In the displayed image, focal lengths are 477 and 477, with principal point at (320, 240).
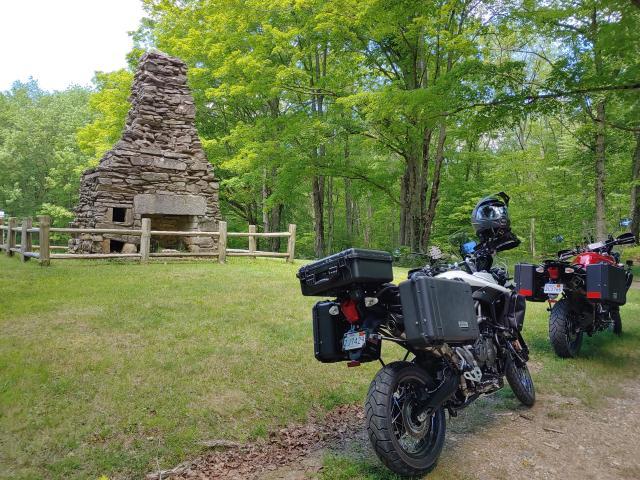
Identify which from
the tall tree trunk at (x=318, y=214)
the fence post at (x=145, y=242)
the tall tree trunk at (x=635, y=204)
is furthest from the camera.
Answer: the tall tree trunk at (x=318, y=214)

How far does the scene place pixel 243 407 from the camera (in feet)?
12.1

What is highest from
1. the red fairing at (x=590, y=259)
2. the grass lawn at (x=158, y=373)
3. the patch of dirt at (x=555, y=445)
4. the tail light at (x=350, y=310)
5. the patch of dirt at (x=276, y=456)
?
the red fairing at (x=590, y=259)

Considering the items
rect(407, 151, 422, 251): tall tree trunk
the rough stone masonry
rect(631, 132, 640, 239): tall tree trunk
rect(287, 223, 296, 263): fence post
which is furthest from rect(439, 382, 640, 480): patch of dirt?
rect(631, 132, 640, 239): tall tree trunk

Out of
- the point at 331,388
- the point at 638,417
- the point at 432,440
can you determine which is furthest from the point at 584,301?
the point at 432,440

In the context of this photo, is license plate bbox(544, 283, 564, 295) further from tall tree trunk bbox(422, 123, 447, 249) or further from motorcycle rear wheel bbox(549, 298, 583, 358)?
tall tree trunk bbox(422, 123, 447, 249)

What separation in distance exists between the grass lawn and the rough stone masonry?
188 inches

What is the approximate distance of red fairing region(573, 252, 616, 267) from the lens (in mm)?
5379

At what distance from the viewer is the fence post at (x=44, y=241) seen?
912cm

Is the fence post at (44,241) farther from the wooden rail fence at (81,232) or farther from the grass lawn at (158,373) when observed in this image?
the grass lawn at (158,373)

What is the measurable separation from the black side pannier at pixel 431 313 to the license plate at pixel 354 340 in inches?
10.6

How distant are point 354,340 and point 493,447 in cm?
126

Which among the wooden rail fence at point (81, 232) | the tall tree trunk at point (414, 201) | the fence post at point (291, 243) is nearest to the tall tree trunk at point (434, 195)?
the tall tree trunk at point (414, 201)

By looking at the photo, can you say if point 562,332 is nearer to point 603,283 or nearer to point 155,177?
point 603,283

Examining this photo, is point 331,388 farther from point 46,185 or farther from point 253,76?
point 46,185
